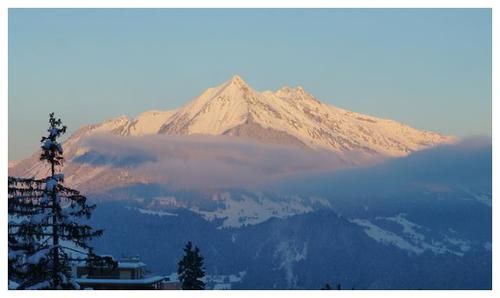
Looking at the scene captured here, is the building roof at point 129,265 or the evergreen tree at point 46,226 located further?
the building roof at point 129,265

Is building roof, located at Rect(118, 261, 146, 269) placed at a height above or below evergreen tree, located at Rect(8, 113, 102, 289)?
above

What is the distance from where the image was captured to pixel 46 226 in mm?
39094

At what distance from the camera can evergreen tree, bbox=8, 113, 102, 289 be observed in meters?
39.0

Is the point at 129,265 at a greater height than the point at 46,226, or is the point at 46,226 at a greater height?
the point at 129,265

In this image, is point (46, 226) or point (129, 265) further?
point (129, 265)

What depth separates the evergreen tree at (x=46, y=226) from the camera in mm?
38969

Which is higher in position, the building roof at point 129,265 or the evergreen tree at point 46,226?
the building roof at point 129,265
